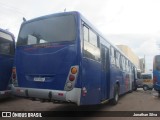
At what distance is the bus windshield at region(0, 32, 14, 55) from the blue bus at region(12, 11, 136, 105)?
8.40 feet

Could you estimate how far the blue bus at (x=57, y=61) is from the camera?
269 inches

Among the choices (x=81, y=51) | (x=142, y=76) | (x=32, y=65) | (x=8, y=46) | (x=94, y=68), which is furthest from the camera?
(x=142, y=76)

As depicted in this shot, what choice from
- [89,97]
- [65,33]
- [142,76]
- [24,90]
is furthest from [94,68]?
[142,76]

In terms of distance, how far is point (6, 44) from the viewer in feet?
35.7

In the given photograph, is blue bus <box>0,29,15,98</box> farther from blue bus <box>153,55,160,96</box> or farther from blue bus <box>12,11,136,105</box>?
blue bus <box>153,55,160,96</box>

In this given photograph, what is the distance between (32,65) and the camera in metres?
7.47

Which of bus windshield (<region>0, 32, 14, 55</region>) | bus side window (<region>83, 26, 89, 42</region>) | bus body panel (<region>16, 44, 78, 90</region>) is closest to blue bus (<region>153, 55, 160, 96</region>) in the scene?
bus windshield (<region>0, 32, 14, 55</region>)

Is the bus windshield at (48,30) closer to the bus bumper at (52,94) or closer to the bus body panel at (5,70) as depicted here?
the bus bumper at (52,94)

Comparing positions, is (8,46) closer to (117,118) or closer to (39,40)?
(39,40)

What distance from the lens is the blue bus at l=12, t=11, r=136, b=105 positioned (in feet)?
22.4

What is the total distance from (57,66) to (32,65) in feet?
2.90

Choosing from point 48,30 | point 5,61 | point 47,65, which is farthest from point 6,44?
point 47,65

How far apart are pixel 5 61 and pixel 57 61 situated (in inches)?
163

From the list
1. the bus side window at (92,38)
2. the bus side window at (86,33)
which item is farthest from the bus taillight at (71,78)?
the bus side window at (92,38)
